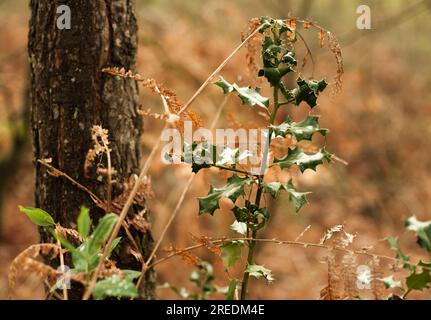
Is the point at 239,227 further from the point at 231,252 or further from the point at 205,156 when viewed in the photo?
the point at 205,156

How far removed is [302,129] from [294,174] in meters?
2.26

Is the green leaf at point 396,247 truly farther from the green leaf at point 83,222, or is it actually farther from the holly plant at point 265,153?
the green leaf at point 83,222

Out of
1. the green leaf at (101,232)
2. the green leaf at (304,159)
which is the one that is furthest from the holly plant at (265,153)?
the green leaf at (101,232)

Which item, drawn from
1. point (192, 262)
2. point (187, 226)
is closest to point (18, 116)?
point (187, 226)

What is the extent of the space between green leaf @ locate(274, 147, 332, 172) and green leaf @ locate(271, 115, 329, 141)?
0.05 m

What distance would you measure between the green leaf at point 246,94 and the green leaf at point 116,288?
1.65 ft

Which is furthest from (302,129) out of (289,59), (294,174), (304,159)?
(294,174)

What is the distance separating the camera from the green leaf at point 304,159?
1.25 meters

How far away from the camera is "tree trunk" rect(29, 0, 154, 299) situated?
5.10 ft

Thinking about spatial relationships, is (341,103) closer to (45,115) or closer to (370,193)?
(370,193)

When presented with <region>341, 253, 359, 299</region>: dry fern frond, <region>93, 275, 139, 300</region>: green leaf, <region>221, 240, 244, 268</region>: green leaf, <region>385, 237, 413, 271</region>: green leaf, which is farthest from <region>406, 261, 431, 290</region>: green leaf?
<region>93, 275, 139, 300</region>: green leaf

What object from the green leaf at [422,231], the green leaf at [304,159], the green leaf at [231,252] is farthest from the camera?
the green leaf at [231,252]

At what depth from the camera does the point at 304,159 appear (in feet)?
4.27

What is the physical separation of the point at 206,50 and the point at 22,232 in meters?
2.50
